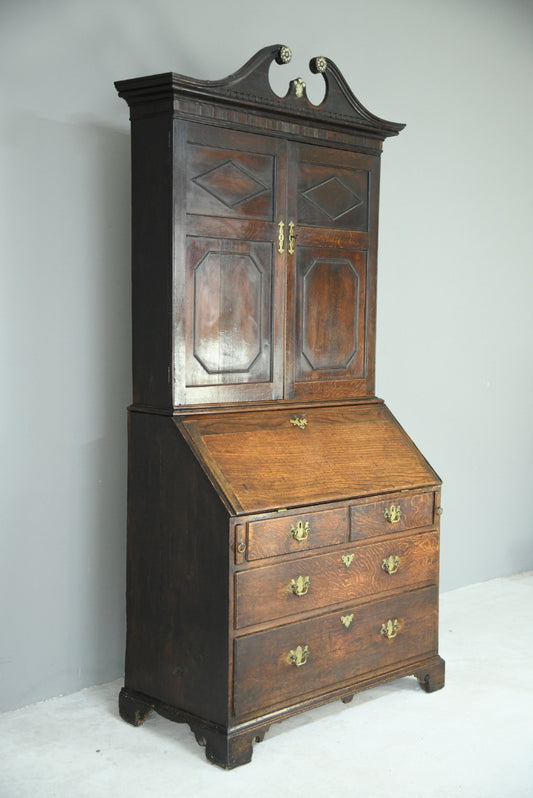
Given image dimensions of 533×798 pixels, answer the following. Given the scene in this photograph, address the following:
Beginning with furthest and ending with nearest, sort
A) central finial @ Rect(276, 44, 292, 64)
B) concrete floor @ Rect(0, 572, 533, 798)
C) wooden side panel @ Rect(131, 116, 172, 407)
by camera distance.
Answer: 1. central finial @ Rect(276, 44, 292, 64)
2. wooden side panel @ Rect(131, 116, 172, 407)
3. concrete floor @ Rect(0, 572, 533, 798)

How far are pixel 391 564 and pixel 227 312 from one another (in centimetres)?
103

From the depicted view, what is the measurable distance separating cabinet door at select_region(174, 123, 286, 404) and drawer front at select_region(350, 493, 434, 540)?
489 millimetres

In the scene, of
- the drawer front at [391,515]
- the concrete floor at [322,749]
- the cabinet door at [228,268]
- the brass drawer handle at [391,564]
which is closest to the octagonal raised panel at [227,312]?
the cabinet door at [228,268]

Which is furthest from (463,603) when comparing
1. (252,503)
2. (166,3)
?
(166,3)

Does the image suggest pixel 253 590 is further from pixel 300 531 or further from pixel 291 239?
pixel 291 239

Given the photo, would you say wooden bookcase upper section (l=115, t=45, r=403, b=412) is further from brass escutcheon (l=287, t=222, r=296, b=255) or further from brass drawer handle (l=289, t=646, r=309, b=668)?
brass drawer handle (l=289, t=646, r=309, b=668)

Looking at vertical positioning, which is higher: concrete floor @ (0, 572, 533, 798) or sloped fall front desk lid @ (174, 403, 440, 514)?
sloped fall front desk lid @ (174, 403, 440, 514)

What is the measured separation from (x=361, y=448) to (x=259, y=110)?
3.88ft

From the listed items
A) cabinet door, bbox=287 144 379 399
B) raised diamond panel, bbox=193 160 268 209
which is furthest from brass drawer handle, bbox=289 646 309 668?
raised diamond panel, bbox=193 160 268 209

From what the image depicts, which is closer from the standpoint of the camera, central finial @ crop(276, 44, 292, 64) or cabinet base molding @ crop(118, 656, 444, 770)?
cabinet base molding @ crop(118, 656, 444, 770)

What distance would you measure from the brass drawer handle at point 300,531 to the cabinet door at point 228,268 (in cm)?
46

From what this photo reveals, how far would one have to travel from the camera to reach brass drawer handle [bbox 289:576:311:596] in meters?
2.89

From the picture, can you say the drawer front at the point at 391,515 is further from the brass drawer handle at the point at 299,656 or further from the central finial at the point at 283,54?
the central finial at the point at 283,54

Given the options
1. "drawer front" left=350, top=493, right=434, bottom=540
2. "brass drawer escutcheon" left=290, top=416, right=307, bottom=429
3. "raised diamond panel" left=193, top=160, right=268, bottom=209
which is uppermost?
"raised diamond panel" left=193, top=160, right=268, bottom=209
